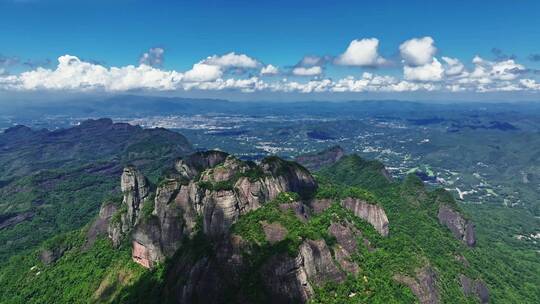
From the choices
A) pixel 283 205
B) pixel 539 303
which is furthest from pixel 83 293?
pixel 539 303

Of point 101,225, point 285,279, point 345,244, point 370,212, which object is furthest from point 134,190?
point 370,212

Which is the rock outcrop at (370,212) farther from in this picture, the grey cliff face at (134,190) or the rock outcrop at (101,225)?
Result: the rock outcrop at (101,225)

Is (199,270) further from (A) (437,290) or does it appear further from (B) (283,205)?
(A) (437,290)

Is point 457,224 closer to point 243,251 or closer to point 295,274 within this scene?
point 295,274

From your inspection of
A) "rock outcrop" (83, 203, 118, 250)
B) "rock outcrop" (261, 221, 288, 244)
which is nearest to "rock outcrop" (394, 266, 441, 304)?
"rock outcrop" (261, 221, 288, 244)

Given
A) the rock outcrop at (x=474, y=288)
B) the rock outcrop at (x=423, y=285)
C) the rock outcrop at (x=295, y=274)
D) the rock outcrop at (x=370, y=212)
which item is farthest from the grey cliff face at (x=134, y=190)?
the rock outcrop at (x=474, y=288)
